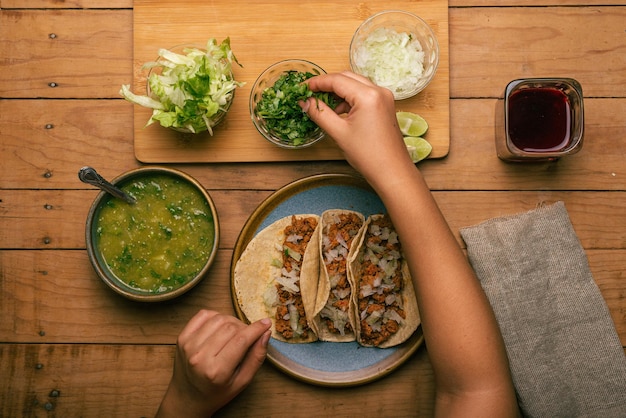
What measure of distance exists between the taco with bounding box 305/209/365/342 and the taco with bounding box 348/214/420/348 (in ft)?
0.15

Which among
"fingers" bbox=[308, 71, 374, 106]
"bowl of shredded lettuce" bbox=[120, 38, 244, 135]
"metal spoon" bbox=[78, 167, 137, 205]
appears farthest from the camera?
"bowl of shredded lettuce" bbox=[120, 38, 244, 135]

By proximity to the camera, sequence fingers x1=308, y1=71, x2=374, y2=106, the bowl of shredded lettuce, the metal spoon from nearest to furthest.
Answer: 1. the metal spoon
2. fingers x1=308, y1=71, x2=374, y2=106
3. the bowl of shredded lettuce

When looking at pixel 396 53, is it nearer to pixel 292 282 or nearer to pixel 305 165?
pixel 305 165

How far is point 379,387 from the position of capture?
228cm

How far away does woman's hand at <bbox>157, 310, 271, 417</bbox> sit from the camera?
2.01 metres

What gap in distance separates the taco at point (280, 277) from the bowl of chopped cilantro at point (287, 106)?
33 cm

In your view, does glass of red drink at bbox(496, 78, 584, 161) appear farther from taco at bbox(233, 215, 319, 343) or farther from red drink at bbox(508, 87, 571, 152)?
taco at bbox(233, 215, 319, 343)

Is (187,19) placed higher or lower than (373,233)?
higher

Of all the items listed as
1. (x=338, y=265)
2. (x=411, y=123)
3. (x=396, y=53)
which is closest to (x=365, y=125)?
(x=411, y=123)

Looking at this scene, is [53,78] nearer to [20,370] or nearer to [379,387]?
[20,370]

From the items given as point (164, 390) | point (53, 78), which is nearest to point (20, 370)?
point (164, 390)

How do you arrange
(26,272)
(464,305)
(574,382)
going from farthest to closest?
1. (26,272)
2. (574,382)
3. (464,305)

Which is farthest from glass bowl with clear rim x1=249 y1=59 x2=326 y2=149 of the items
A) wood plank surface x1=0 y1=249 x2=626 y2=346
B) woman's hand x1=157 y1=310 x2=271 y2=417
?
woman's hand x1=157 y1=310 x2=271 y2=417

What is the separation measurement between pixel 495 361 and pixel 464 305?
24cm
